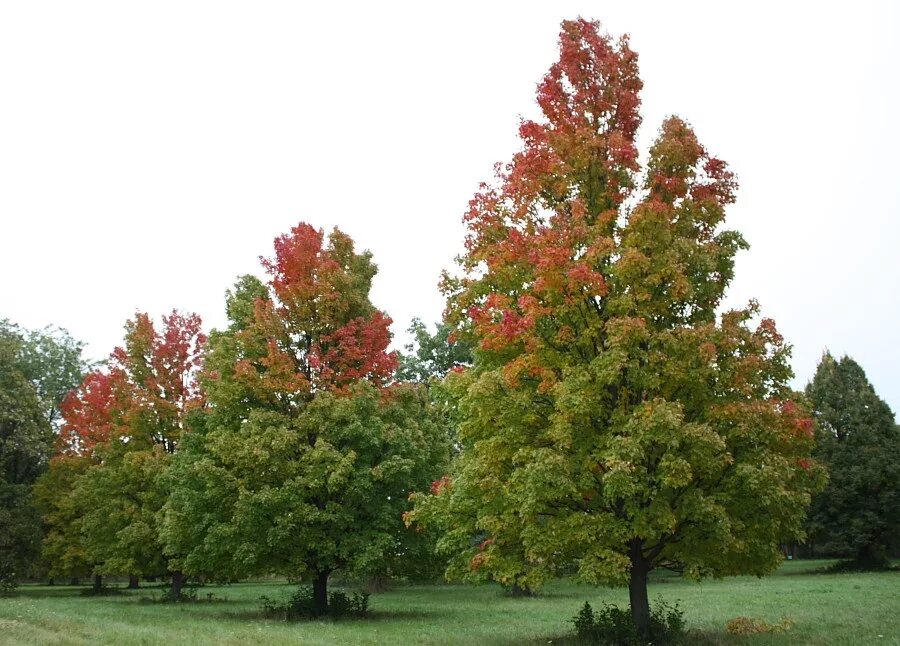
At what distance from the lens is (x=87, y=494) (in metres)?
39.0

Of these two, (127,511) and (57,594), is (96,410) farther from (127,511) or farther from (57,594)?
(57,594)

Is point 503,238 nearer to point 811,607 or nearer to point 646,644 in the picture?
point 646,644

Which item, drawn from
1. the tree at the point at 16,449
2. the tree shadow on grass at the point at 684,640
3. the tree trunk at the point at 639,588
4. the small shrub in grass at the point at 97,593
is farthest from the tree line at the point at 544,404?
the small shrub in grass at the point at 97,593

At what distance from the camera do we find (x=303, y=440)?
25.5 m

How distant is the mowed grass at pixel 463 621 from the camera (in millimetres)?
16531

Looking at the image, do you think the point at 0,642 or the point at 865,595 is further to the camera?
the point at 865,595

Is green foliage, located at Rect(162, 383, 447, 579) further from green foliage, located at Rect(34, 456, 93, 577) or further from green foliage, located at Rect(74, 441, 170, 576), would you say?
green foliage, located at Rect(34, 456, 93, 577)

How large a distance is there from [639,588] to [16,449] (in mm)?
41015

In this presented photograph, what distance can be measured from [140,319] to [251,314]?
1548cm

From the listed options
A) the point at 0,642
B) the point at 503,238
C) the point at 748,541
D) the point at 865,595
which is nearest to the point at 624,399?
the point at 748,541

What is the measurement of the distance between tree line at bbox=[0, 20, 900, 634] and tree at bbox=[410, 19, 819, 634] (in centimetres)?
6

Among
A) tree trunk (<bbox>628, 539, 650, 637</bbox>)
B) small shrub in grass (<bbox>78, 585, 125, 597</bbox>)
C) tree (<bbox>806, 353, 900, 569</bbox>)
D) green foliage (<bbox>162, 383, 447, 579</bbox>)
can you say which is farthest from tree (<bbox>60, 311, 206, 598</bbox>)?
tree (<bbox>806, 353, 900, 569</bbox>)

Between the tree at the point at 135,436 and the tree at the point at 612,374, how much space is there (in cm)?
2382

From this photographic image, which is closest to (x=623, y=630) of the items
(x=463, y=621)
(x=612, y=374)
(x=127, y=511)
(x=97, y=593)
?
(x=612, y=374)
